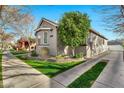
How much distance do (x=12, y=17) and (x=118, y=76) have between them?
265 centimetres

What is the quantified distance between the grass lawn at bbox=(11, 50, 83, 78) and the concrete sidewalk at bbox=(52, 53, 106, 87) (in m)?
0.09

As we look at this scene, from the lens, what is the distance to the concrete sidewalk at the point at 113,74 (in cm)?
412

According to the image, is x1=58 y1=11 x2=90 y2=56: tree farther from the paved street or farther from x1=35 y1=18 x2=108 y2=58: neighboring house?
the paved street

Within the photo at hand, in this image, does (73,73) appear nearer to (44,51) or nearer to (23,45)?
(44,51)

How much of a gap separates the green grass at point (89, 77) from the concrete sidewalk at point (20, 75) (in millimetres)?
544

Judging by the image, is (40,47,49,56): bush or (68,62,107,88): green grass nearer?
(68,62,107,88): green grass

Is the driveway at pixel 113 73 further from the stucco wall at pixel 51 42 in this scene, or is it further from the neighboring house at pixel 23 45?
the neighboring house at pixel 23 45

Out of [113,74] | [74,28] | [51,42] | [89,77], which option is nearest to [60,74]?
Result: [89,77]

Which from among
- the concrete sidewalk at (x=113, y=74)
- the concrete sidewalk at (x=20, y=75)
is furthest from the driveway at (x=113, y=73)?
the concrete sidewalk at (x=20, y=75)

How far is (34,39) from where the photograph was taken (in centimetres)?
469

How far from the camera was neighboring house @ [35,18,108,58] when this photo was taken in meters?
4.64

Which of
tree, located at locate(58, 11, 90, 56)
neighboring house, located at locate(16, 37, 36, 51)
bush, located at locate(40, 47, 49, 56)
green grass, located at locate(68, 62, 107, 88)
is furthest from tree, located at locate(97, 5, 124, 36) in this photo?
neighboring house, located at locate(16, 37, 36, 51)
